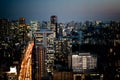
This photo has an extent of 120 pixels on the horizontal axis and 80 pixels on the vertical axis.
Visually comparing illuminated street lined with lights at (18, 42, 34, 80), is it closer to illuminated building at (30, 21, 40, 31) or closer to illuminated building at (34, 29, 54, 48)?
illuminated building at (30, 21, 40, 31)

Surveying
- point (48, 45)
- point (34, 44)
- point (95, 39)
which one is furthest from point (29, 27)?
point (95, 39)

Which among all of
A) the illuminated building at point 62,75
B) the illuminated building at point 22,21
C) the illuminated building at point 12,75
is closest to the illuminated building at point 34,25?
the illuminated building at point 22,21

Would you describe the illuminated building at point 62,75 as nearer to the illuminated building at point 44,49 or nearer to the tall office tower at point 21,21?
the illuminated building at point 44,49

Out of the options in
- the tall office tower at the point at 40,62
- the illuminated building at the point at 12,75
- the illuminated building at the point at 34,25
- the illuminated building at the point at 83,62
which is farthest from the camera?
the illuminated building at the point at 83,62

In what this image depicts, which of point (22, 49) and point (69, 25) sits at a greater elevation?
point (69, 25)

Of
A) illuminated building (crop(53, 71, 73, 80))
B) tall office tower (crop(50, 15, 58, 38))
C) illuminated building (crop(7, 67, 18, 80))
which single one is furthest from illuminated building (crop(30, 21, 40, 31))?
illuminated building (crop(7, 67, 18, 80))

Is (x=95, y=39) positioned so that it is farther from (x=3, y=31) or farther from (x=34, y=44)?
(x=3, y=31)
